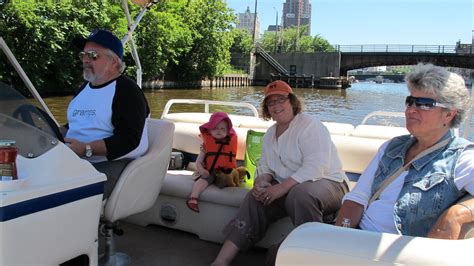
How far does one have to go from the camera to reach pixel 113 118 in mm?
2600

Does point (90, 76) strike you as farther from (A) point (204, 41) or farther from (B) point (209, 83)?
(B) point (209, 83)

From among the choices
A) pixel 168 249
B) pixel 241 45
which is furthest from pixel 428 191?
pixel 241 45

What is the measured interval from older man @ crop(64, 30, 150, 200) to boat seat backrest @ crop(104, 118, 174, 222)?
0.06 m

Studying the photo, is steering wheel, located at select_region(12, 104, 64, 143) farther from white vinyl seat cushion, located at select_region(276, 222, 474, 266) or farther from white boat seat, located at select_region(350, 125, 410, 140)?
white boat seat, located at select_region(350, 125, 410, 140)

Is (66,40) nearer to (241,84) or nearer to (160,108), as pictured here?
(160,108)

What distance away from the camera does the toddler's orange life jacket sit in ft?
11.4

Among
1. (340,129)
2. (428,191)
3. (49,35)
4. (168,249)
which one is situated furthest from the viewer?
(49,35)

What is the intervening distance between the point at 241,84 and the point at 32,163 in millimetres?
42769

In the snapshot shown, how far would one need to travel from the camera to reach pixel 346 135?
388 cm

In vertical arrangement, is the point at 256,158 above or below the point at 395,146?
below

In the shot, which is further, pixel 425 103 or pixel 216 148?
pixel 216 148

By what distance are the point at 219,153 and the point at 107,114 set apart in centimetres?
106

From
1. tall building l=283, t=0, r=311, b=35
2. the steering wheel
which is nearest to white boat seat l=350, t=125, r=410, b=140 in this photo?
the steering wheel

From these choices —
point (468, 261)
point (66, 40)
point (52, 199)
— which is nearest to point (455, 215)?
point (468, 261)
